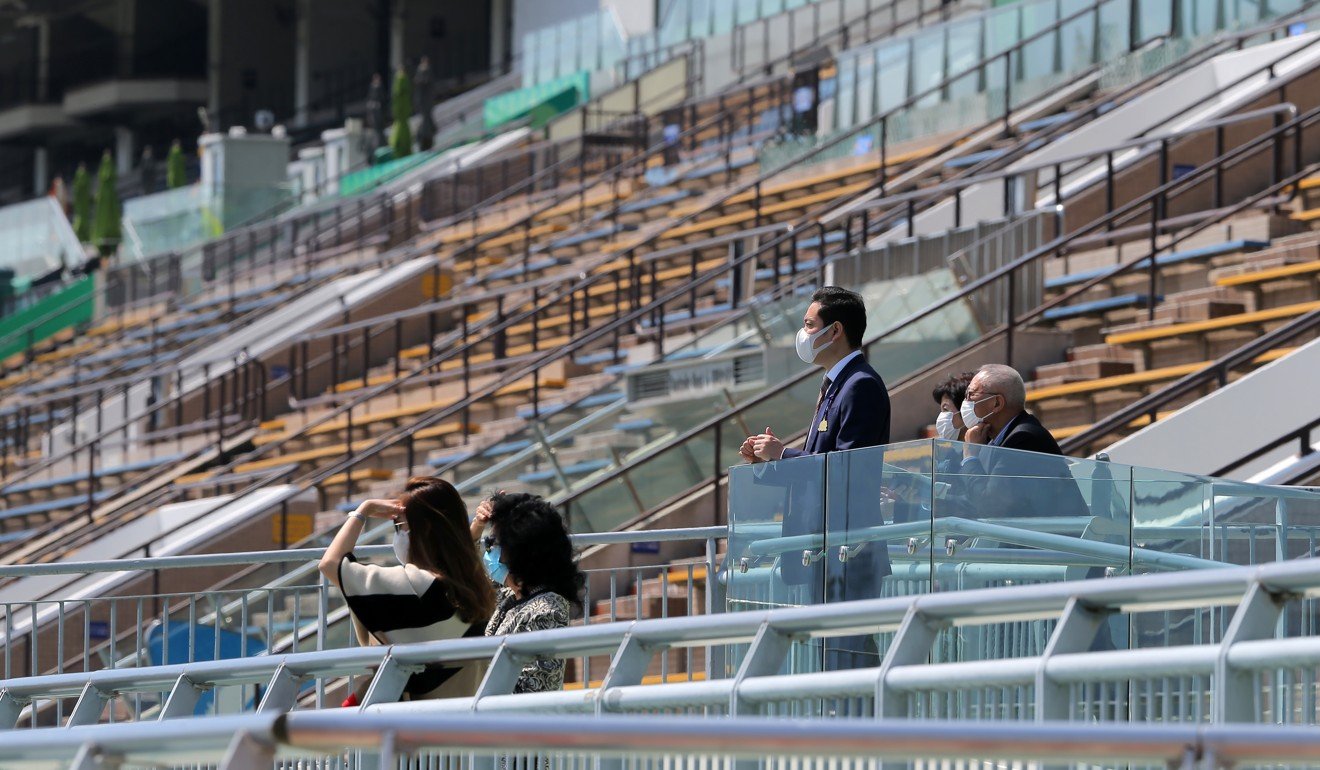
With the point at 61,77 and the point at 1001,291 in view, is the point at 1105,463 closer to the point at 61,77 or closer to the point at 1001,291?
the point at 1001,291

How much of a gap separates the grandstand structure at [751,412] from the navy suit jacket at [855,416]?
0.32 m

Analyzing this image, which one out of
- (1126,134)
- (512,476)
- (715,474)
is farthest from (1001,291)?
(1126,134)

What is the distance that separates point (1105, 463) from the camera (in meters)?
6.88

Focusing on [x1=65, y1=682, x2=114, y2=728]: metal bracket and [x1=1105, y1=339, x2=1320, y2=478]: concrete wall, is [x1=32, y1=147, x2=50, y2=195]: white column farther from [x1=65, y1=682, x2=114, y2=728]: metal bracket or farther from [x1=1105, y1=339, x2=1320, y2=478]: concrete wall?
[x1=65, y1=682, x2=114, y2=728]: metal bracket

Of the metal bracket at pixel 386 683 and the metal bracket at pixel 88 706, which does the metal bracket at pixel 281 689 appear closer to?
the metal bracket at pixel 386 683

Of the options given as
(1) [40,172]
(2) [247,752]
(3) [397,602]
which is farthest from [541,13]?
(2) [247,752]

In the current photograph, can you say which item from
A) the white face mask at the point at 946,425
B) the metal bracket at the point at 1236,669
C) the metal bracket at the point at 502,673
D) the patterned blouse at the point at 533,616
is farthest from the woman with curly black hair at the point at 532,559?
the metal bracket at the point at 1236,669

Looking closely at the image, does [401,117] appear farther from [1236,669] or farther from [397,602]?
[1236,669]

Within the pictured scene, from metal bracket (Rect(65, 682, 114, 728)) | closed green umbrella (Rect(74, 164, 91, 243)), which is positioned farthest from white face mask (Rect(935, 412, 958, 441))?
closed green umbrella (Rect(74, 164, 91, 243))

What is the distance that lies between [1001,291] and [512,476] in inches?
135

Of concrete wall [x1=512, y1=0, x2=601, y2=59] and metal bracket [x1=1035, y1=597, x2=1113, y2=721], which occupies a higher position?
concrete wall [x1=512, y1=0, x2=601, y2=59]

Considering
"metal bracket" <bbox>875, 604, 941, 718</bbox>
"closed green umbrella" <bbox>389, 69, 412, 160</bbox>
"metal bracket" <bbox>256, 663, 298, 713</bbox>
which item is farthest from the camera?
"closed green umbrella" <bbox>389, 69, 412, 160</bbox>

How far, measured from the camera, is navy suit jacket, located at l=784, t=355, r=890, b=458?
7.34 meters

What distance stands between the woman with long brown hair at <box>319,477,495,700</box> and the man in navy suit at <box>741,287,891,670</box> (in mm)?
1044
